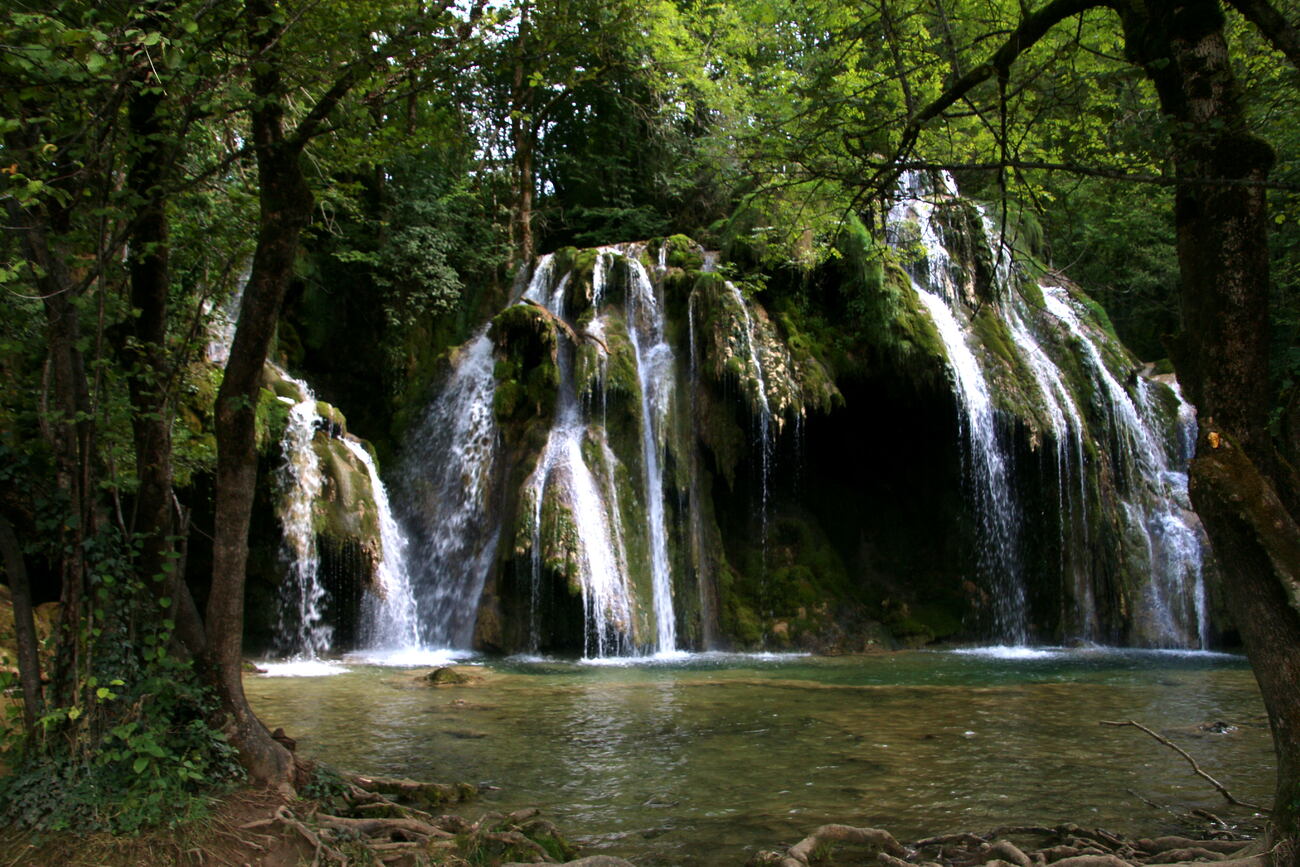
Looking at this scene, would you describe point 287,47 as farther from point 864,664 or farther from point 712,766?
point 864,664

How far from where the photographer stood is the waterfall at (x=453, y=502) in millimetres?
14148

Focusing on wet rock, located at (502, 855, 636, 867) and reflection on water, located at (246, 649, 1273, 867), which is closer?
wet rock, located at (502, 855, 636, 867)

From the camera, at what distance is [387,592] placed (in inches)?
541

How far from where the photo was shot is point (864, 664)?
12.8 meters

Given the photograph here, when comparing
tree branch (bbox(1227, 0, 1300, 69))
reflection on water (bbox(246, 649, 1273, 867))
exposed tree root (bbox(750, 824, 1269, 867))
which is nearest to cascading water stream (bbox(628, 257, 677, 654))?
reflection on water (bbox(246, 649, 1273, 867))

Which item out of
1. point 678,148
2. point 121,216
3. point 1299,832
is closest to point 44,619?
point 121,216

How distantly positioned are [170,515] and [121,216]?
1575 millimetres

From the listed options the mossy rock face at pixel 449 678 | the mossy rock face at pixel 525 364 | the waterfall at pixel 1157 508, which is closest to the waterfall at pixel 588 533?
the mossy rock face at pixel 525 364

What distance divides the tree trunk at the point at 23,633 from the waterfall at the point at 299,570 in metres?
9.28

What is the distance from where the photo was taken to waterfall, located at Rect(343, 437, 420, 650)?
13.5 metres

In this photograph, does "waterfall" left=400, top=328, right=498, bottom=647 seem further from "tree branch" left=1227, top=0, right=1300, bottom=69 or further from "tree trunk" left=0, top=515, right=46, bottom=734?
"tree branch" left=1227, top=0, right=1300, bottom=69

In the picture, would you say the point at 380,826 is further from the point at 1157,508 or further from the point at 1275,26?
the point at 1157,508

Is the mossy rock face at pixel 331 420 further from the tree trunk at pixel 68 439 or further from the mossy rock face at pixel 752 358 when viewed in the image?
the tree trunk at pixel 68 439

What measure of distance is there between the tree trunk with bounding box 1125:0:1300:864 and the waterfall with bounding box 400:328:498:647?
38.9 ft
